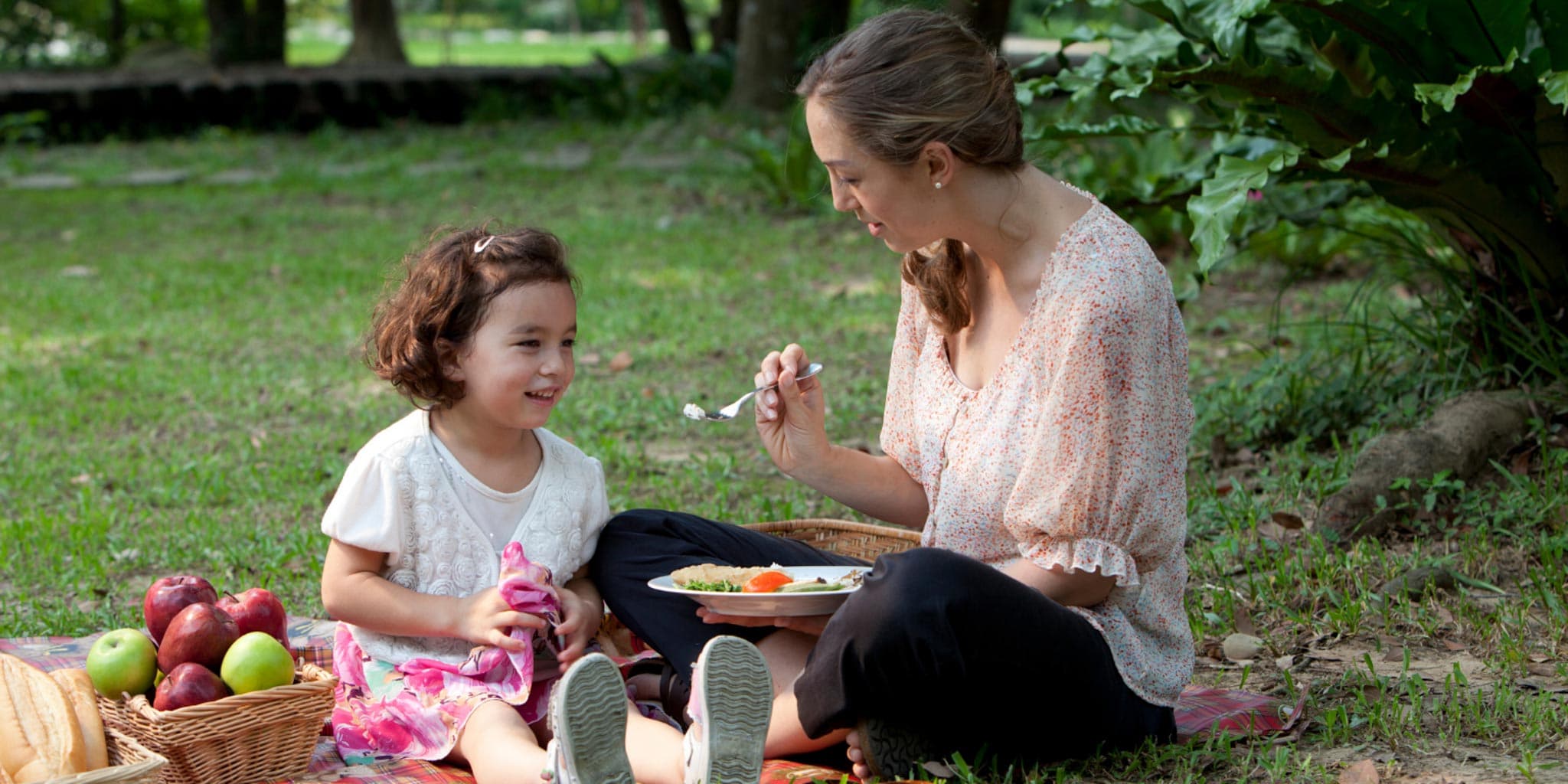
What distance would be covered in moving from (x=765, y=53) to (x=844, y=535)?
845cm

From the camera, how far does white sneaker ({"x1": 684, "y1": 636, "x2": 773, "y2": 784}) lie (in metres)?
2.19

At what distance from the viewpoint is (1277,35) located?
432 centimetres

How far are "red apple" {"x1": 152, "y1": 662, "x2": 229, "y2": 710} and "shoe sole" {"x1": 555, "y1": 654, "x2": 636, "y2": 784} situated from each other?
0.71 metres

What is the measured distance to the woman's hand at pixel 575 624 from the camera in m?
2.63

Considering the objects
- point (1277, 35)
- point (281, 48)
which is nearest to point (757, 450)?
A: point (1277, 35)

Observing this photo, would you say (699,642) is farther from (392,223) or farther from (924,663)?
(392,223)

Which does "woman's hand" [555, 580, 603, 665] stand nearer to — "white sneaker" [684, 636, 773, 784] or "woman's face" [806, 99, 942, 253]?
"white sneaker" [684, 636, 773, 784]

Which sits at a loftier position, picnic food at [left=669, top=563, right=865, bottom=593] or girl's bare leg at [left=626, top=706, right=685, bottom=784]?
picnic food at [left=669, top=563, right=865, bottom=593]

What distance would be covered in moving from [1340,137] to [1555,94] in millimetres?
720

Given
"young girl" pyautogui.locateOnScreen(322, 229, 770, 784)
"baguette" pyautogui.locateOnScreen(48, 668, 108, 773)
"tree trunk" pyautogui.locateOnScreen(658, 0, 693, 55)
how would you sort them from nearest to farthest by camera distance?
"baguette" pyautogui.locateOnScreen(48, 668, 108, 773) → "young girl" pyautogui.locateOnScreen(322, 229, 770, 784) → "tree trunk" pyautogui.locateOnScreen(658, 0, 693, 55)

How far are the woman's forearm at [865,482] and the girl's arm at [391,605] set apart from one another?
62 cm

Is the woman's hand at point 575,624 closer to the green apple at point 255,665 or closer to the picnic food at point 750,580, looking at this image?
the picnic food at point 750,580

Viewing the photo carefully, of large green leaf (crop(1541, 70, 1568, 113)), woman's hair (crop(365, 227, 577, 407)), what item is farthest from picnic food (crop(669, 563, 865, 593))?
large green leaf (crop(1541, 70, 1568, 113))

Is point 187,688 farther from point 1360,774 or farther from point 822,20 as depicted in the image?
point 822,20
